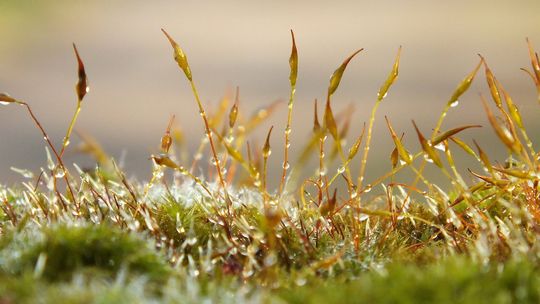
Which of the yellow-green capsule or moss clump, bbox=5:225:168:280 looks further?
the yellow-green capsule

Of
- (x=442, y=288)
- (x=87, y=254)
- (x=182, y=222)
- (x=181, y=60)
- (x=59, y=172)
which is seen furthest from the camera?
(x=59, y=172)

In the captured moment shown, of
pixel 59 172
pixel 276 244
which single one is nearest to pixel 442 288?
pixel 276 244

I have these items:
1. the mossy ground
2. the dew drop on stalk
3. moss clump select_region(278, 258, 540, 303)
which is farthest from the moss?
moss clump select_region(278, 258, 540, 303)

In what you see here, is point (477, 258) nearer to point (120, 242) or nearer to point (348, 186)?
point (348, 186)

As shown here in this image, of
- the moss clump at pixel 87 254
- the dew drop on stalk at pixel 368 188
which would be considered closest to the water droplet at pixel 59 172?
the moss clump at pixel 87 254

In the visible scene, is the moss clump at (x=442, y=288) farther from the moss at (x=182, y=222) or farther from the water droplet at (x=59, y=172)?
the water droplet at (x=59, y=172)

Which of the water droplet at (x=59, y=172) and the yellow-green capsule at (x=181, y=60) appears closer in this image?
the yellow-green capsule at (x=181, y=60)

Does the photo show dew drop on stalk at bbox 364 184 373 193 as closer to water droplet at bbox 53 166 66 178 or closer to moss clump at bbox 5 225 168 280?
moss clump at bbox 5 225 168 280

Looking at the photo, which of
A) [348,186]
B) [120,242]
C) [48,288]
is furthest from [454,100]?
[48,288]

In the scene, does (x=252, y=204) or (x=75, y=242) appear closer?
(x=75, y=242)

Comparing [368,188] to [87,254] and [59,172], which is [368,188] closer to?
[87,254]

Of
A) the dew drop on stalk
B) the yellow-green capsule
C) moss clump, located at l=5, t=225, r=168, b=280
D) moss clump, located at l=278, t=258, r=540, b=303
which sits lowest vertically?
moss clump, located at l=278, t=258, r=540, b=303
